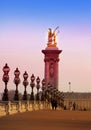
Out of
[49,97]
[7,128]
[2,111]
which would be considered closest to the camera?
[7,128]

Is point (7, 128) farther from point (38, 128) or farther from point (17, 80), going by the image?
point (17, 80)

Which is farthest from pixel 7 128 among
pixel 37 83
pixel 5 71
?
pixel 37 83

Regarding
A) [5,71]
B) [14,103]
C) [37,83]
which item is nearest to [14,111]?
[14,103]

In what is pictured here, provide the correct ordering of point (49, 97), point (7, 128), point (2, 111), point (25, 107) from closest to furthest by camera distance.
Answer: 1. point (7, 128)
2. point (2, 111)
3. point (25, 107)
4. point (49, 97)

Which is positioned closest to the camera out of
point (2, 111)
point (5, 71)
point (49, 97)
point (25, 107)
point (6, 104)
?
point (2, 111)

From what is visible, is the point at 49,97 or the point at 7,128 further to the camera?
the point at 49,97

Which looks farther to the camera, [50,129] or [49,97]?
[49,97]

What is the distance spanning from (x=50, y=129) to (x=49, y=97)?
8795 centimetres

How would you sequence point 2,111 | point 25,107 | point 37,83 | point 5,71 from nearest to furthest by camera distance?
point 2,111 < point 5,71 < point 25,107 < point 37,83

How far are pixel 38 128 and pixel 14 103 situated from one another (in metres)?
27.1

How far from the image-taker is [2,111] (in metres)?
46.0

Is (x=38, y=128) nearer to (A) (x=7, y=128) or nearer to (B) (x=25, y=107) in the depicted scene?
(A) (x=7, y=128)

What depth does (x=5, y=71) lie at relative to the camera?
59.2 metres

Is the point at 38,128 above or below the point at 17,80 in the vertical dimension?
below
